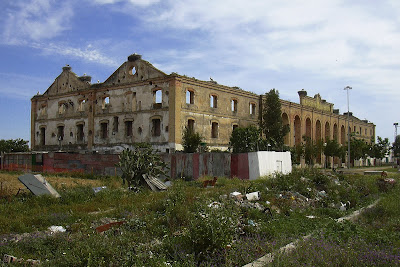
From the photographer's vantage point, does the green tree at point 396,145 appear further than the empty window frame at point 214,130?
Yes

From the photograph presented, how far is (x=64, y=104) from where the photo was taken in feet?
121

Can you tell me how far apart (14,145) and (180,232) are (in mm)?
39395

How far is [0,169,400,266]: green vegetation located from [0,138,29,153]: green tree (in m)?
32.2

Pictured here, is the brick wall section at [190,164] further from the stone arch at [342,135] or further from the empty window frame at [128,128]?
the stone arch at [342,135]

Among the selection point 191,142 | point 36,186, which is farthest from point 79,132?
point 36,186

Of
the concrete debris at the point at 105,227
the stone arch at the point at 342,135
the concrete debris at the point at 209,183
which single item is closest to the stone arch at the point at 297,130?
the stone arch at the point at 342,135

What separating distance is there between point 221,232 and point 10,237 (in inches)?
173

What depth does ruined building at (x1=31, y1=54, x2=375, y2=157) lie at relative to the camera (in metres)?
28.9

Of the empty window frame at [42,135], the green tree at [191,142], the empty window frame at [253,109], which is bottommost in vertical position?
the green tree at [191,142]

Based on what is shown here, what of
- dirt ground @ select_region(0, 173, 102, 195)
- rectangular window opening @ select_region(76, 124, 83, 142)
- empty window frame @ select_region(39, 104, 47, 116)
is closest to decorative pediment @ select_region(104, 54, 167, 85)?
rectangular window opening @ select_region(76, 124, 83, 142)

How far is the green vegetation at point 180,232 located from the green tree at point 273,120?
74.5 ft

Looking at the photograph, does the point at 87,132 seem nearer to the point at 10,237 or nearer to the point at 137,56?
Result: the point at 137,56

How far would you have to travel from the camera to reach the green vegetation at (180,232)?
5.43 meters

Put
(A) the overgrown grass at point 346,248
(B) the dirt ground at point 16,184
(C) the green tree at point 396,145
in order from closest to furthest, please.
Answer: (A) the overgrown grass at point 346,248, (B) the dirt ground at point 16,184, (C) the green tree at point 396,145
